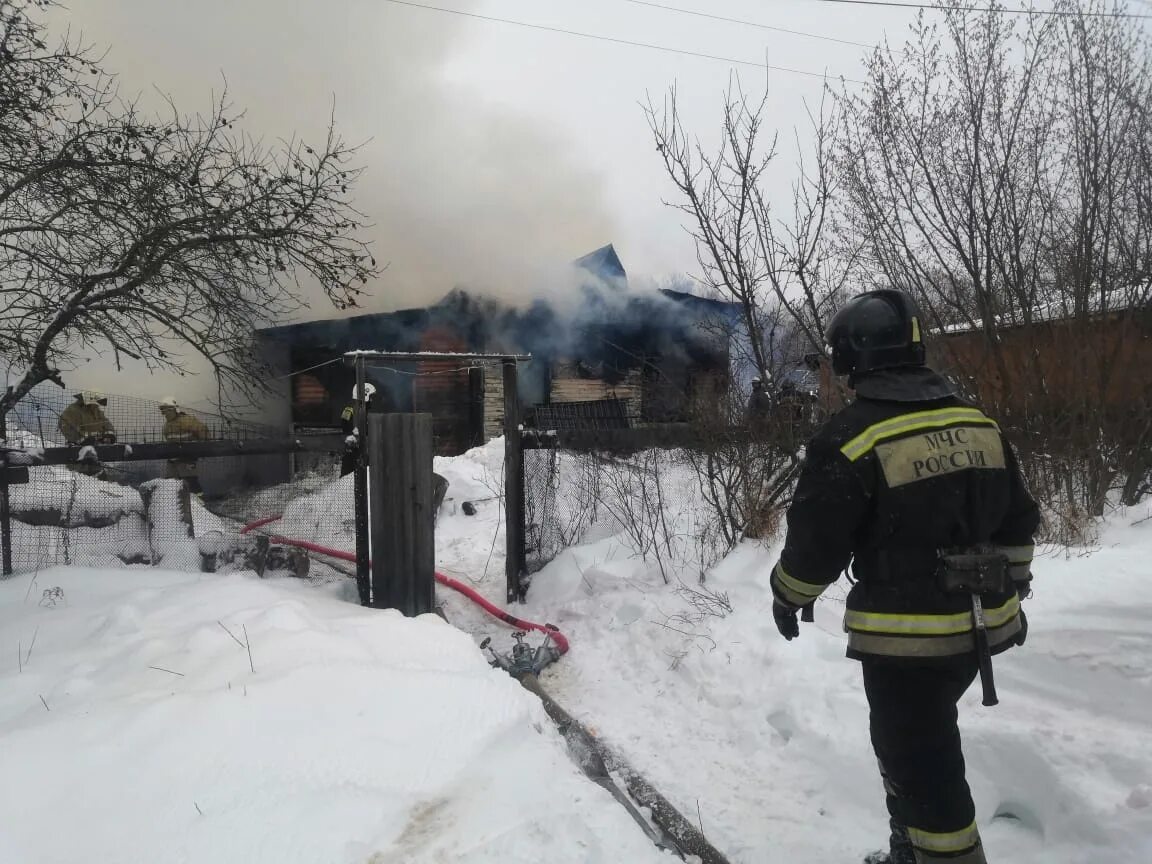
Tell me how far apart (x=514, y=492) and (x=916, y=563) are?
12.8 ft

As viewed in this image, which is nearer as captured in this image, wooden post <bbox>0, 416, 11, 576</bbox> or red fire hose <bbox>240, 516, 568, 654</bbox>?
wooden post <bbox>0, 416, 11, 576</bbox>

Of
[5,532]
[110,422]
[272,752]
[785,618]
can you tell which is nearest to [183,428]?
[110,422]

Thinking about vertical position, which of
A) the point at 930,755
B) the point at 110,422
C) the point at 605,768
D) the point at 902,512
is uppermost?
the point at 110,422

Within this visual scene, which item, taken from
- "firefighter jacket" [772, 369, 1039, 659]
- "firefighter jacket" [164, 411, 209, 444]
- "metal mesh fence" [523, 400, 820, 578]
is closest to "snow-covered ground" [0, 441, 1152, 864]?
"firefighter jacket" [772, 369, 1039, 659]

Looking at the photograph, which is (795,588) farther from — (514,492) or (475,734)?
(514,492)

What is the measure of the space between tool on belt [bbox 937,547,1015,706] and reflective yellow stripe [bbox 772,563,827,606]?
0.32 meters

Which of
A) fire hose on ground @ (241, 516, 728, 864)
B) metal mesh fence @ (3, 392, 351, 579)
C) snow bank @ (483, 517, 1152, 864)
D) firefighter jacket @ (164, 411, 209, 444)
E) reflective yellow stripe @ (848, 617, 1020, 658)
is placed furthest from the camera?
firefighter jacket @ (164, 411, 209, 444)

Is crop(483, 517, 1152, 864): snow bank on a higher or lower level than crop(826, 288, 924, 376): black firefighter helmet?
lower

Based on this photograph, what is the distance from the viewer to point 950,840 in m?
1.83

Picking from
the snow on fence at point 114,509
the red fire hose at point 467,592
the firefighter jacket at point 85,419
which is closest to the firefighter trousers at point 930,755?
the red fire hose at point 467,592

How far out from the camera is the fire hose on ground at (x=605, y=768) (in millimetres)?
2441

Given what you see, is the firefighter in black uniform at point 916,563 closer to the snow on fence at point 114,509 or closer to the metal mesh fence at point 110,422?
the snow on fence at point 114,509

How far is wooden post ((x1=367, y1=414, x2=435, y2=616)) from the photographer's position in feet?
15.5

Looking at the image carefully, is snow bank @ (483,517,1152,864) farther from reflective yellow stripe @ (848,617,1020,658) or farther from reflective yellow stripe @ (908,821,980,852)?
reflective yellow stripe @ (848,617,1020,658)
